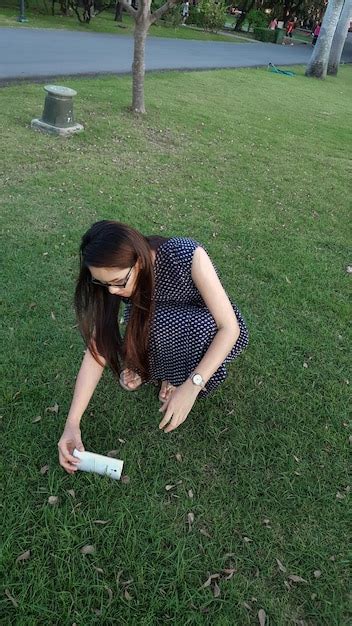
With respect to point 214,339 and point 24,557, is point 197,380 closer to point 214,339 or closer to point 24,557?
point 214,339

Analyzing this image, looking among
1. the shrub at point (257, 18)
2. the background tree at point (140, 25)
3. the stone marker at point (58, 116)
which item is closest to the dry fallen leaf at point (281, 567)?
→ the stone marker at point (58, 116)

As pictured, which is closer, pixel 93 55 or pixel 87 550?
pixel 87 550

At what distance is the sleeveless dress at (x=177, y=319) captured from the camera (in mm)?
2102

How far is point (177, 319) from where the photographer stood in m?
2.33

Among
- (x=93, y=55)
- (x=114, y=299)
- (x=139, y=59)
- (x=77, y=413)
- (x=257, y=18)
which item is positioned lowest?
(x=77, y=413)

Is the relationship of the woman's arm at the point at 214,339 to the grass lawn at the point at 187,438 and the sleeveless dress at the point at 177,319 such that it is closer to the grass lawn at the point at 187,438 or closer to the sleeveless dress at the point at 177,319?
the sleeveless dress at the point at 177,319

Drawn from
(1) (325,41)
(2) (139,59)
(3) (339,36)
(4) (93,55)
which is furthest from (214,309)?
(3) (339,36)

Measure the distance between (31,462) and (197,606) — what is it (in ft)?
3.12

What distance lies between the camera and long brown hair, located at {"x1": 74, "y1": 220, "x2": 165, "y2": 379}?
175cm

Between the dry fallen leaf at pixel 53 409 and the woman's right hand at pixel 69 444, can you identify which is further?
the dry fallen leaf at pixel 53 409

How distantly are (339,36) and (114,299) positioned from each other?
18.9m

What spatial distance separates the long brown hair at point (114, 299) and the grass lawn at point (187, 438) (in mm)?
483

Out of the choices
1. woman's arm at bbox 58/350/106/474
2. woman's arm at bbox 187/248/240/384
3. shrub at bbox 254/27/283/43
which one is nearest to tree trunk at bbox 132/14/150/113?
woman's arm at bbox 187/248/240/384

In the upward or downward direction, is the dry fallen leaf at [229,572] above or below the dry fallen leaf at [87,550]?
above
